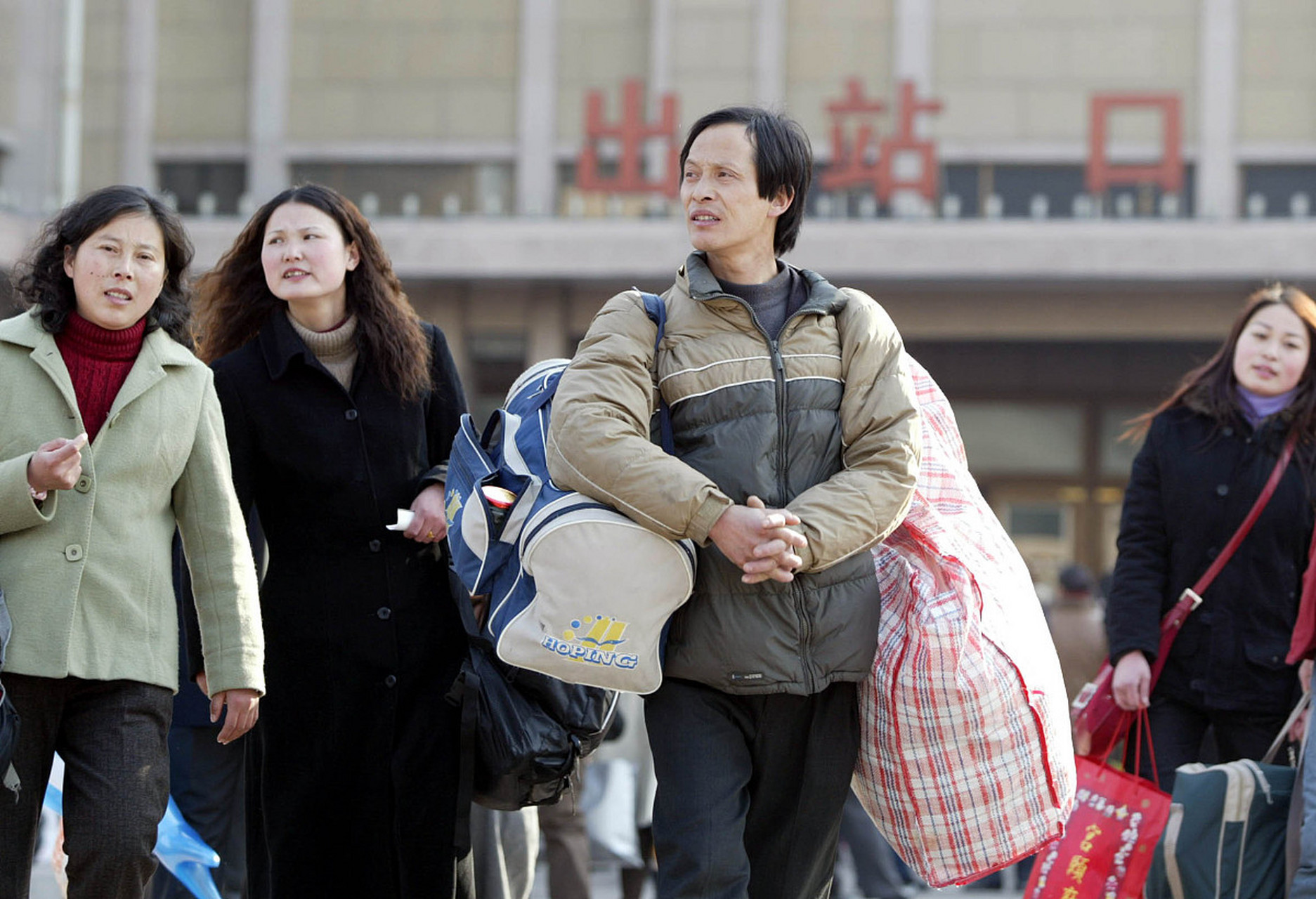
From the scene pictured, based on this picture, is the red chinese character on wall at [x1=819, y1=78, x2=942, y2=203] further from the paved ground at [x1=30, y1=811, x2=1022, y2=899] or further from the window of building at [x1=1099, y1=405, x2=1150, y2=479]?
the paved ground at [x1=30, y1=811, x2=1022, y2=899]

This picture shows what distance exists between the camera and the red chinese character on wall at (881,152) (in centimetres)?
1936

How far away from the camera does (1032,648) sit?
4.02 m

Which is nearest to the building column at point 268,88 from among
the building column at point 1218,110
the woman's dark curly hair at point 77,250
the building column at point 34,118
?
the building column at point 34,118

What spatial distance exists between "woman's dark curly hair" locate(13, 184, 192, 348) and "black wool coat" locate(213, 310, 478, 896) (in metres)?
0.36

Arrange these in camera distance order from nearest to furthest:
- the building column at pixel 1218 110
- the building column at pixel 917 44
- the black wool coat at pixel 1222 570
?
the black wool coat at pixel 1222 570
the building column at pixel 1218 110
the building column at pixel 917 44

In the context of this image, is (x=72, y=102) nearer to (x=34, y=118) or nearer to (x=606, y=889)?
(x=34, y=118)

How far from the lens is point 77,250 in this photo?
4.31 metres

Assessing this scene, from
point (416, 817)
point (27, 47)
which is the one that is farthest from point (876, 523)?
point (27, 47)

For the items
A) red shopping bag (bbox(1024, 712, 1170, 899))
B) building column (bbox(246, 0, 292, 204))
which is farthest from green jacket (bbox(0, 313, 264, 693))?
building column (bbox(246, 0, 292, 204))

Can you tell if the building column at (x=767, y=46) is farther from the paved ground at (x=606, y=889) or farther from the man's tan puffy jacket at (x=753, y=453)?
the man's tan puffy jacket at (x=753, y=453)

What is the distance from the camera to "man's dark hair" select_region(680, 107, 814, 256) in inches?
160

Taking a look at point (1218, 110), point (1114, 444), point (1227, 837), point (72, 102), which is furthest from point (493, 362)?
point (1227, 837)

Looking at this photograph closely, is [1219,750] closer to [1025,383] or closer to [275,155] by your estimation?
[1025,383]

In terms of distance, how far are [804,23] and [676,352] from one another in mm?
17156
